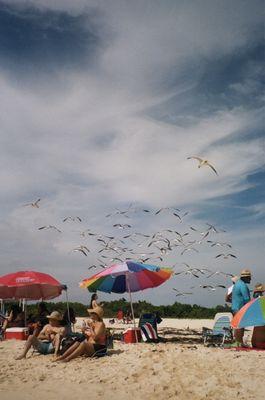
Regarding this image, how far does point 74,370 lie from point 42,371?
1.95ft

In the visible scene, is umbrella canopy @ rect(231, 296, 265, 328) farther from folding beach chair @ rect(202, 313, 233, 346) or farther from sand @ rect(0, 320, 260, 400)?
folding beach chair @ rect(202, 313, 233, 346)

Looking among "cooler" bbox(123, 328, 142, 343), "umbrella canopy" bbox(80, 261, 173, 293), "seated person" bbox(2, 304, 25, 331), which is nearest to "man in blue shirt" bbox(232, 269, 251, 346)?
"umbrella canopy" bbox(80, 261, 173, 293)

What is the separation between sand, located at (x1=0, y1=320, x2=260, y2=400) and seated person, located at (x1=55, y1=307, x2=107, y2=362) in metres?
0.19

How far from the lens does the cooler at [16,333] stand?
38.1ft

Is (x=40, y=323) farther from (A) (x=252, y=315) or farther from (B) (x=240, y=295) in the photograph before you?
(A) (x=252, y=315)

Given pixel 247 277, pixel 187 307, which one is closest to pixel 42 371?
pixel 247 277

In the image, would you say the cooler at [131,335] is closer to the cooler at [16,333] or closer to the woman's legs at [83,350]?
the woman's legs at [83,350]

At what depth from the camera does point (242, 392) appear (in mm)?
5977

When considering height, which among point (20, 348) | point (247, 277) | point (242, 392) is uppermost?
point (247, 277)

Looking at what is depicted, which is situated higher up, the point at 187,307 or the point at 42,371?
the point at 187,307

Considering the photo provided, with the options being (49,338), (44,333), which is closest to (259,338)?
(49,338)

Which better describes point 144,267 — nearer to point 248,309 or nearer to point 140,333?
point 140,333

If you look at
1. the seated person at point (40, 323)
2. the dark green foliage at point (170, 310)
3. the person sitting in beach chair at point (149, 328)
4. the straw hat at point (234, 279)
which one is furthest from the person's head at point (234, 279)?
the dark green foliage at point (170, 310)

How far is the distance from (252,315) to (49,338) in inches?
167
